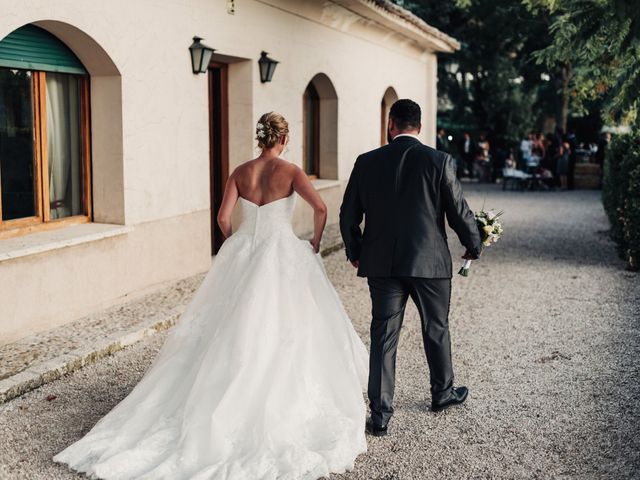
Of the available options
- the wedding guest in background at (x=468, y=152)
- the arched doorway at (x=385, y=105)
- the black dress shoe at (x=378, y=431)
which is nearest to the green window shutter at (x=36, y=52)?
the black dress shoe at (x=378, y=431)

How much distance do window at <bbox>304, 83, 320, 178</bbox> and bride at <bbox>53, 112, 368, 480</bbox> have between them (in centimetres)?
932

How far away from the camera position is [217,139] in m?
11.1

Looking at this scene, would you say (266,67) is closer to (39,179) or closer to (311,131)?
(311,131)

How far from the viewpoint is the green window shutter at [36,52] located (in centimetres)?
696

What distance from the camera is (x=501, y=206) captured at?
19469mm

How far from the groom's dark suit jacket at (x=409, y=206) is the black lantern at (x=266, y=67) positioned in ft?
21.0

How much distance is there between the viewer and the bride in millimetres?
4285

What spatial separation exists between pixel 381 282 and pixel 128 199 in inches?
161

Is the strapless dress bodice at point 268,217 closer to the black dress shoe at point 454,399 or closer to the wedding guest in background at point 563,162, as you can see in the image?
the black dress shoe at point 454,399

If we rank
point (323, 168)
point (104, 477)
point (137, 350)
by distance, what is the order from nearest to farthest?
1. point (104, 477)
2. point (137, 350)
3. point (323, 168)

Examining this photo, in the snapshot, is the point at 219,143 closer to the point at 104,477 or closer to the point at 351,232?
the point at 351,232

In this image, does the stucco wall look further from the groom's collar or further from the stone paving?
the groom's collar

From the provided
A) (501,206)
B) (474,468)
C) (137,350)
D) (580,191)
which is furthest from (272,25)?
(580,191)

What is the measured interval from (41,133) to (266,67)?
4150mm
